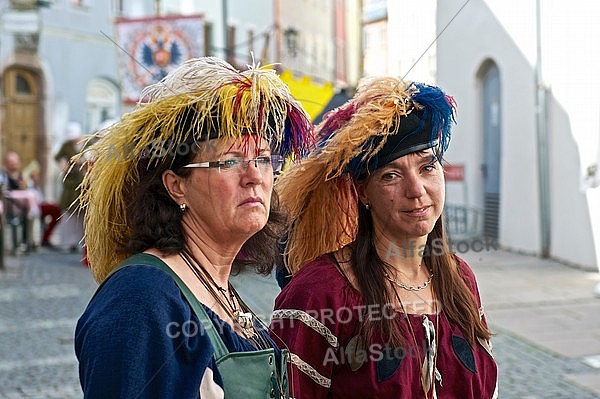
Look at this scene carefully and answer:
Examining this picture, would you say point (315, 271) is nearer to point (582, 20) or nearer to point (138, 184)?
point (138, 184)

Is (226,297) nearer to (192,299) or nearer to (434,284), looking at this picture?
(192,299)

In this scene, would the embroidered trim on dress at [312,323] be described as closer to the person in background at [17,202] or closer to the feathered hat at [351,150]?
the feathered hat at [351,150]

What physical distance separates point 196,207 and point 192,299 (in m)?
0.21

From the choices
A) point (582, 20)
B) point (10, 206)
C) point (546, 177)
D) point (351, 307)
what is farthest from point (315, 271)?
point (10, 206)

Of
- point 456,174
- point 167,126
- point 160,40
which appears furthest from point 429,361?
point 160,40

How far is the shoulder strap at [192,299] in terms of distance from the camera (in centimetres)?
168

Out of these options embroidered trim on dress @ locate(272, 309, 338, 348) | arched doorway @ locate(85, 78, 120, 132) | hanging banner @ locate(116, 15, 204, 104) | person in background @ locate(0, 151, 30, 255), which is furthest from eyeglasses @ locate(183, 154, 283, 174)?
arched doorway @ locate(85, 78, 120, 132)

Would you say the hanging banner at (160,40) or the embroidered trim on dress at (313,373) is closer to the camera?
the embroidered trim on dress at (313,373)

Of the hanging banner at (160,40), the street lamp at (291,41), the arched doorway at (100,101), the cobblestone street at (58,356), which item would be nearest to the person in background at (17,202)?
the hanging banner at (160,40)

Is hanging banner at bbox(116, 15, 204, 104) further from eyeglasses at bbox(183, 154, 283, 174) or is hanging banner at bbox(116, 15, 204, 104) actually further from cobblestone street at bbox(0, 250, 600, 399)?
eyeglasses at bbox(183, 154, 283, 174)

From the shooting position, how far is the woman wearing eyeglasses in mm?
1646

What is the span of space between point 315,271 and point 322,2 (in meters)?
19.5

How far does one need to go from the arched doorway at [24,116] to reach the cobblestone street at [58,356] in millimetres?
11032

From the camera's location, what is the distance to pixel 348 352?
2221 mm
